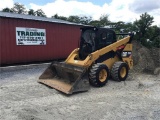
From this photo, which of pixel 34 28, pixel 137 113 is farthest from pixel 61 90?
pixel 34 28

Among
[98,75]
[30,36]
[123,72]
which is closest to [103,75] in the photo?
[98,75]

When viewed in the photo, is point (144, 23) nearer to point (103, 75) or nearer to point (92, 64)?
point (103, 75)

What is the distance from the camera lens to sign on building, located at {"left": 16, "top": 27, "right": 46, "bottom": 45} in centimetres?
1227

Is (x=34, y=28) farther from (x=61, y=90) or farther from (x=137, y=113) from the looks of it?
(x=137, y=113)

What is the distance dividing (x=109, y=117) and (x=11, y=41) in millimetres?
8729

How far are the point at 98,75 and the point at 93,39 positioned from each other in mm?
1562

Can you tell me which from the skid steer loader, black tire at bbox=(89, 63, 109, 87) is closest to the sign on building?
the skid steer loader

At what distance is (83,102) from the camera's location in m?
5.97

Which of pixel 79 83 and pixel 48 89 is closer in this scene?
pixel 79 83

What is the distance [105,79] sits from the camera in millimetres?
7652

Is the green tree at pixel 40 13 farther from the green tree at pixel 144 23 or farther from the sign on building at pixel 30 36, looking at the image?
the sign on building at pixel 30 36

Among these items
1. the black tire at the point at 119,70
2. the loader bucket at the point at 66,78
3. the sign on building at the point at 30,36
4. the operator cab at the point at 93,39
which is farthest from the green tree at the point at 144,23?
the loader bucket at the point at 66,78

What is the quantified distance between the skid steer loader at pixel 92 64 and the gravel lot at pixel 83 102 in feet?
1.10

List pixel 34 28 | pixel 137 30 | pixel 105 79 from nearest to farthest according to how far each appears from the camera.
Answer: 1. pixel 105 79
2. pixel 34 28
3. pixel 137 30
